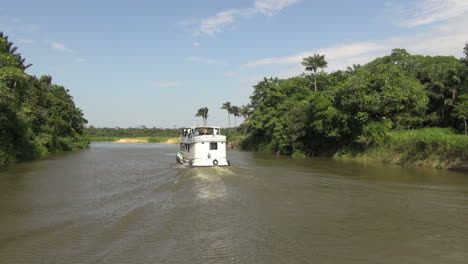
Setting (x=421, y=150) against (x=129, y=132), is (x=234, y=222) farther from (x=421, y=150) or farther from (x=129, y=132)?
(x=129, y=132)

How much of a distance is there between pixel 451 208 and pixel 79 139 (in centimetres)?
7090

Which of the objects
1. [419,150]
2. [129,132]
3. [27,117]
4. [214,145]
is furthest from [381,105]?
[129,132]

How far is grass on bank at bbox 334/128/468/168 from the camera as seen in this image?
2720 cm

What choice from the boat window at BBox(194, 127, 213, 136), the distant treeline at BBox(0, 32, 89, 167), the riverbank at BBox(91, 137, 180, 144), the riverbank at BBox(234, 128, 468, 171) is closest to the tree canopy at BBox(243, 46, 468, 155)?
the riverbank at BBox(234, 128, 468, 171)

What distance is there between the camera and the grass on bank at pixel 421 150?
89.2 ft

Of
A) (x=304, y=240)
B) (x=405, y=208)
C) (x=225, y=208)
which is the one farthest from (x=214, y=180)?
(x=304, y=240)

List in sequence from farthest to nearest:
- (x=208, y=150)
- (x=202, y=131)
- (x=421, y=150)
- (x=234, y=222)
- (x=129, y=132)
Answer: (x=129, y=132)
(x=202, y=131)
(x=421, y=150)
(x=208, y=150)
(x=234, y=222)

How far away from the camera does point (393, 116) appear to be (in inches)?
1431

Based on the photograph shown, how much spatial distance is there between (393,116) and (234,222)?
2989 cm

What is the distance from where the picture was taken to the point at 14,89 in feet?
95.1

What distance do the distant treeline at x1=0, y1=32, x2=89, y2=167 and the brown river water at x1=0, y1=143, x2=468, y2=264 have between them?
11.4 metres

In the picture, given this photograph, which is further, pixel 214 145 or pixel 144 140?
pixel 144 140

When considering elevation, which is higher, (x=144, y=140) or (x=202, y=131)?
(x=202, y=131)

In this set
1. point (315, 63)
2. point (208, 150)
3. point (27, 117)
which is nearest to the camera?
point (208, 150)
